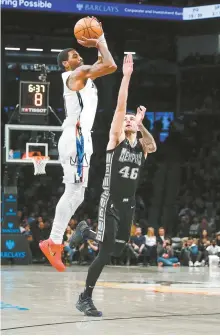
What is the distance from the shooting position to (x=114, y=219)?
319 inches

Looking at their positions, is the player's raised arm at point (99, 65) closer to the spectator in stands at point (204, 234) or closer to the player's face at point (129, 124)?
the player's face at point (129, 124)

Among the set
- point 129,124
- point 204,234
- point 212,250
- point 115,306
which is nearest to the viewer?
point 129,124

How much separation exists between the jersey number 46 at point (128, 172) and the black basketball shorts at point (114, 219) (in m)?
0.25

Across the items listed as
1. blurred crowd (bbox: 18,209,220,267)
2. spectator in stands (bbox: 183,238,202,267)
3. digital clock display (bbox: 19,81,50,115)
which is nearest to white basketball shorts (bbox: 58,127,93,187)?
digital clock display (bbox: 19,81,50,115)

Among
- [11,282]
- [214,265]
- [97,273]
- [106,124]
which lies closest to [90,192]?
[106,124]

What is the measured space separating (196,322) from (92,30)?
3.22 metres

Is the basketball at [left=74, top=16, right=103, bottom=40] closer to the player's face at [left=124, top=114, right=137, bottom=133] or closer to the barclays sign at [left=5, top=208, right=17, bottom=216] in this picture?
the player's face at [left=124, top=114, right=137, bottom=133]

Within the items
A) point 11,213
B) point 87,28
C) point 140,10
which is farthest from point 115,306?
point 140,10

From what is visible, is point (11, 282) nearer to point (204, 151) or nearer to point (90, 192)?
point (90, 192)

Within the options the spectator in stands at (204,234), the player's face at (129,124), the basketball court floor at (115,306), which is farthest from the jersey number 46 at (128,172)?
the spectator in stands at (204,234)

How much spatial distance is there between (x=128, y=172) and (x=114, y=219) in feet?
1.80

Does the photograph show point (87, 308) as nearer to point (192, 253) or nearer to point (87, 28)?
point (87, 28)

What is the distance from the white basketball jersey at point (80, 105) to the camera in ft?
25.0

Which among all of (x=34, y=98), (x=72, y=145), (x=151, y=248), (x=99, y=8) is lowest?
(x=151, y=248)
